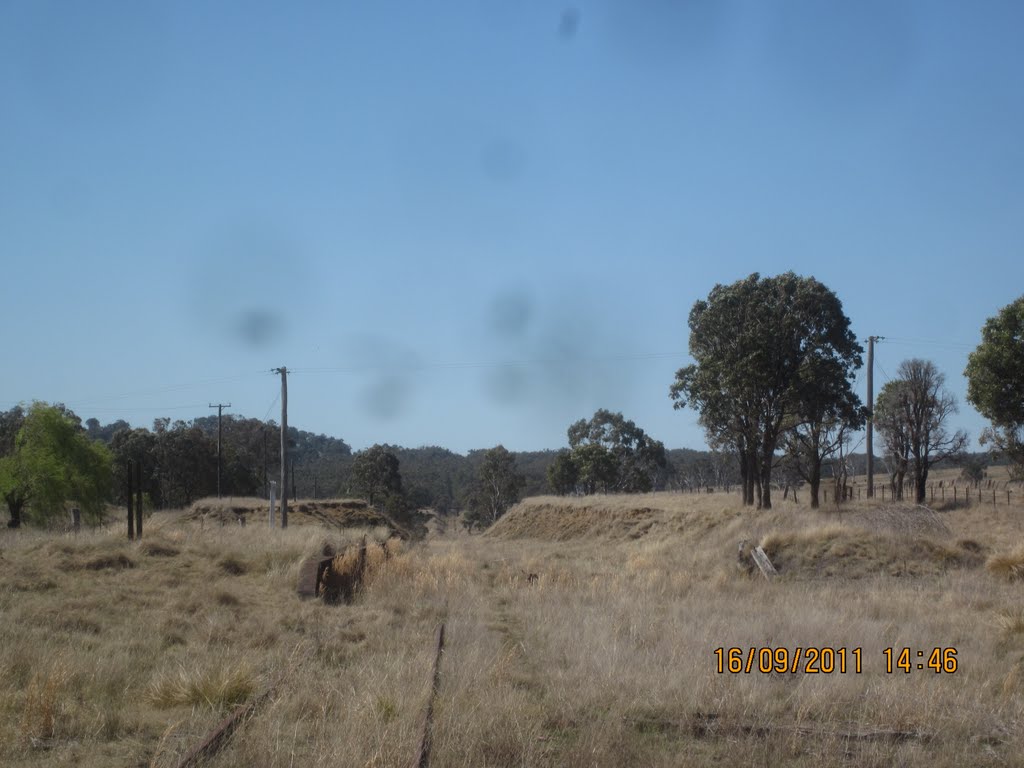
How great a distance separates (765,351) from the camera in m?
34.8

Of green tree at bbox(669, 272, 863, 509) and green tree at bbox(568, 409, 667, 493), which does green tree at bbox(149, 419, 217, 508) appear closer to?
green tree at bbox(568, 409, 667, 493)

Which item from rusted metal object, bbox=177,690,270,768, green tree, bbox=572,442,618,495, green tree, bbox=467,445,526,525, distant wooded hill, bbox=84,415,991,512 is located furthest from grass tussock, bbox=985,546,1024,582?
green tree, bbox=467,445,526,525

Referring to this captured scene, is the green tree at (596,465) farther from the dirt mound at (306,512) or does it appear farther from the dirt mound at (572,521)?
the dirt mound at (306,512)

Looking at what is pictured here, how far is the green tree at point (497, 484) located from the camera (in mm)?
79875

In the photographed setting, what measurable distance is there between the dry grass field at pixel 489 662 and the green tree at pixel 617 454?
2131 inches

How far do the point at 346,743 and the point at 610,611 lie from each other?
797cm

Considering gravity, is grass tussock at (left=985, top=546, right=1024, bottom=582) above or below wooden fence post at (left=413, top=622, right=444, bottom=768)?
below

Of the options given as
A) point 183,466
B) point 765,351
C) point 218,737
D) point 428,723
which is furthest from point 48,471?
point 428,723

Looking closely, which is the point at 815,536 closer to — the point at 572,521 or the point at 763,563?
the point at 763,563

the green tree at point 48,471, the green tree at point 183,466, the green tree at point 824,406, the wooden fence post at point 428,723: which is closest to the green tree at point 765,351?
the green tree at point 824,406

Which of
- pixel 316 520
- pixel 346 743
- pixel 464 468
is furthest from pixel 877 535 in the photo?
pixel 464 468

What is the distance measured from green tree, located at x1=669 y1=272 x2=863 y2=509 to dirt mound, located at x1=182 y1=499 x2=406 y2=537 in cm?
2020

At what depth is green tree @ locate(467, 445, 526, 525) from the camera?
7988 centimetres

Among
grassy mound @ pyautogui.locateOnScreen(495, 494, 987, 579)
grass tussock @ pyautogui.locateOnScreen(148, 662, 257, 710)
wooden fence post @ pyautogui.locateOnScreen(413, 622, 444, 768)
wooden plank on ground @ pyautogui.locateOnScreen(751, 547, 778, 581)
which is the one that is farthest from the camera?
grassy mound @ pyautogui.locateOnScreen(495, 494, 987, 579)
